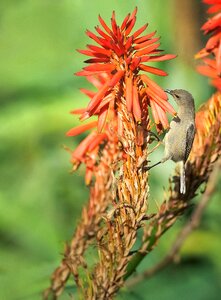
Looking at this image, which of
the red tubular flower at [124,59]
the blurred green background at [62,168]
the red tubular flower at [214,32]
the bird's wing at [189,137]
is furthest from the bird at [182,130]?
the blurred green background at [62,168]

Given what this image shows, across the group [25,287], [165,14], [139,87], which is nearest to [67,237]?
[25,287]

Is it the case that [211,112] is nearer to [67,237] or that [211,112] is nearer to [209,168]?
[209,168]

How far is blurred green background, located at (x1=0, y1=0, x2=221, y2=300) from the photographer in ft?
13.5

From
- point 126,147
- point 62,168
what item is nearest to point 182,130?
point 126,147

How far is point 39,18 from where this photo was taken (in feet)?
29.5

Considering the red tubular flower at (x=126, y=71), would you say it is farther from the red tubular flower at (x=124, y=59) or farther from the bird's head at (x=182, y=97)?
the bird's head at (x=182, y=97)

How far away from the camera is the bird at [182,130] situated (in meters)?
1.85

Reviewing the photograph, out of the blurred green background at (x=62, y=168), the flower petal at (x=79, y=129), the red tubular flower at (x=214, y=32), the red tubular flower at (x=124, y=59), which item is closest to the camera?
the red tubular flower at (x=124, y=59)

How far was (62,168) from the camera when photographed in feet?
15.7

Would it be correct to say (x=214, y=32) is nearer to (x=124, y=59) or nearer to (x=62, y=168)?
(x=124, y=59)

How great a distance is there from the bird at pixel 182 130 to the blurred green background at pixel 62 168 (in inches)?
64.9

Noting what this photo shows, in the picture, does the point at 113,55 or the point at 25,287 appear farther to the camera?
the point at 25,287

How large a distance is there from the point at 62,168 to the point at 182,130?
2.98 metres

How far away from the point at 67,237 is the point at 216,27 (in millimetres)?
2483
